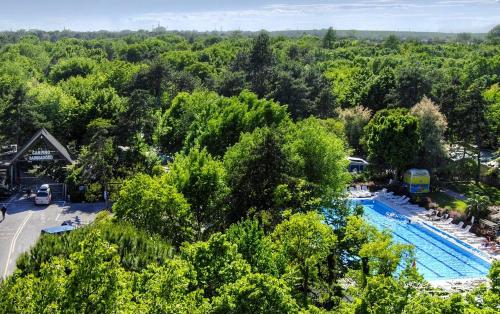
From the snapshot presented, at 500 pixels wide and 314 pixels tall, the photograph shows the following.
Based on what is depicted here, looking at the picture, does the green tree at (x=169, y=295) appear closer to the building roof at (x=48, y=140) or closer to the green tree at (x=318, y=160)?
the green tree at (x=318, y=160)

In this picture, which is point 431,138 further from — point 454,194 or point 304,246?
point 304,246

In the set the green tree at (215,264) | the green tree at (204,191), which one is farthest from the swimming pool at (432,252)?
the green tree at (215,264)

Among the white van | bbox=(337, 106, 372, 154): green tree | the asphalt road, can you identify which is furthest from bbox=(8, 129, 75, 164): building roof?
bbox=(337, 106, 372, 154): green tree

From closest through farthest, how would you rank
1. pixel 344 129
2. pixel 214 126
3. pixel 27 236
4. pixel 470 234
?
pixel 27 236 < pixel 470 234 < pixel 214 126 < pixel 344 129

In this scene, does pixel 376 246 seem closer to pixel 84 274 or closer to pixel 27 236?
pixel 84 274

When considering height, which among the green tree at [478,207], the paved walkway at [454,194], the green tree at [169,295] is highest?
the green tree at [169,295]

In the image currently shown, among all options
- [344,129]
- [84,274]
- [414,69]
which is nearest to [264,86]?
[344,129]

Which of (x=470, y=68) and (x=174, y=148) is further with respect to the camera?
(x=470, y=68)
